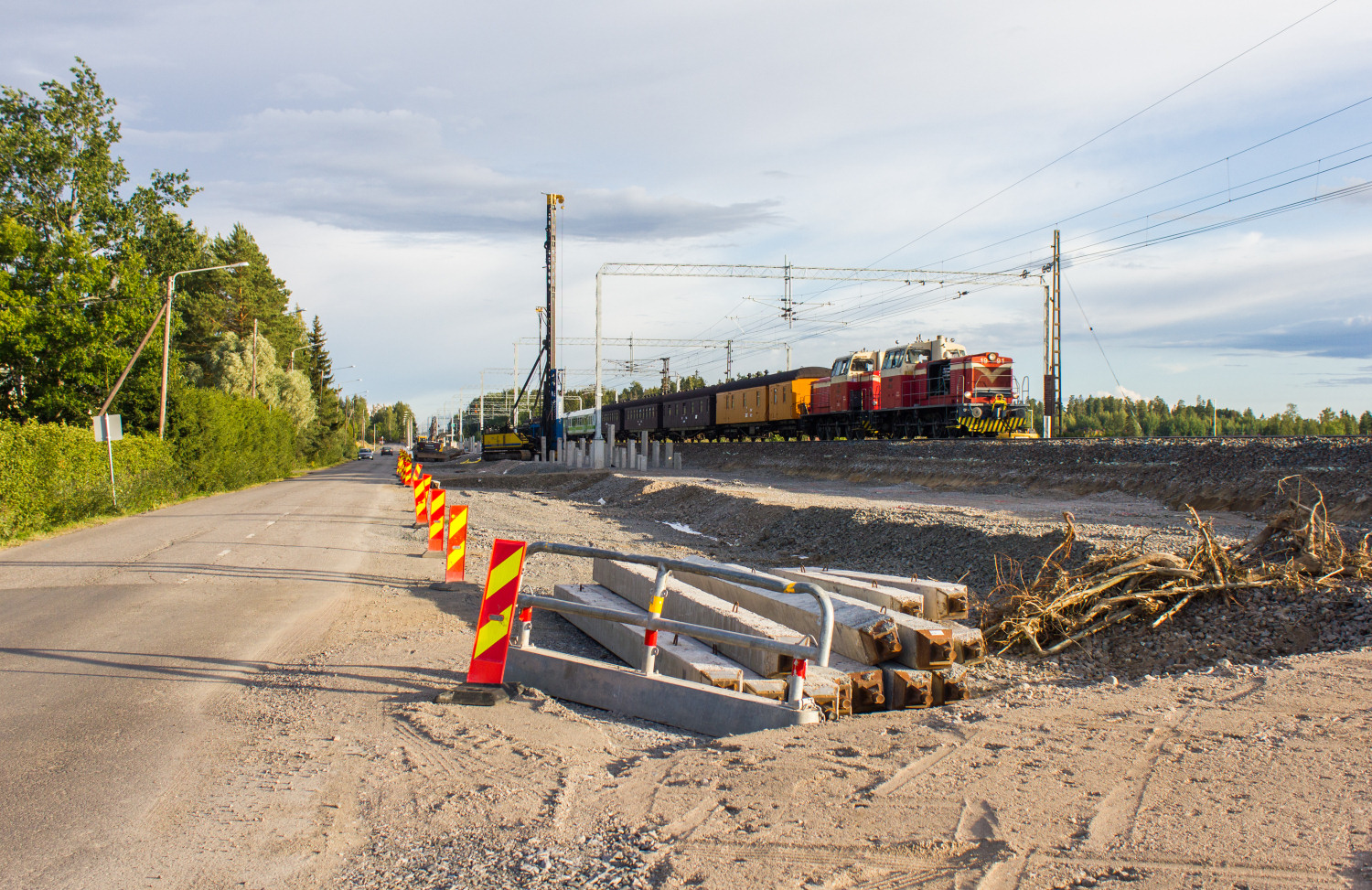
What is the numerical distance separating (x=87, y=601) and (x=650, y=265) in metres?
29.8

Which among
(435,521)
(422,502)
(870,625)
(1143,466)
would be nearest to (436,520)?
(435,521)

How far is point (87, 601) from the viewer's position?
914 cm

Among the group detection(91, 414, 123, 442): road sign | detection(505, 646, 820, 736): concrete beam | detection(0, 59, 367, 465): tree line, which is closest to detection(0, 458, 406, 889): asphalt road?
detection(505, 646, 820, 736): concrete beam

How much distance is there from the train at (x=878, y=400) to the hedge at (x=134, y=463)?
24.1m

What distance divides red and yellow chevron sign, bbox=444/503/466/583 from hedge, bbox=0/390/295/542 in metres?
9.71

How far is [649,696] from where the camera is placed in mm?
5402

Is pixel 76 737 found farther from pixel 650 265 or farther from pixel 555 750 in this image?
pixel 650 265

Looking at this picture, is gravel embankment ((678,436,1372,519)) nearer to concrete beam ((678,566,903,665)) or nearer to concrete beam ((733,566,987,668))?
concrete beam ((733,566,987,668))

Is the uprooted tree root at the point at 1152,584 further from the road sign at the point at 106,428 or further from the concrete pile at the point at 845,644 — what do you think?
the road sign at the point at 106,428

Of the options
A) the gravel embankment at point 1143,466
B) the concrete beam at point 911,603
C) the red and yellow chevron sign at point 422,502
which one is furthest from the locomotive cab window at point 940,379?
the concrete beam at point 911,603

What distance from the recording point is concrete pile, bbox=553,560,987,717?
5398mm

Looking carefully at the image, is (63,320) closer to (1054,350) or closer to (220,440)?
(220,440)

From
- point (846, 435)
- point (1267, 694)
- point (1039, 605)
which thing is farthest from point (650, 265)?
point (1267, 694)

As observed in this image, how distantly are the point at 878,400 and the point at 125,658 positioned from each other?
29.9 metres
